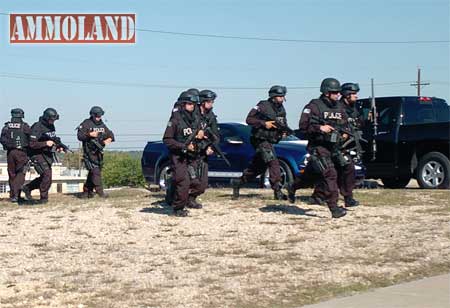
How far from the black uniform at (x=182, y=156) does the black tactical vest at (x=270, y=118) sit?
1.35 meters

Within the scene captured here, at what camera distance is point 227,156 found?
17172mm

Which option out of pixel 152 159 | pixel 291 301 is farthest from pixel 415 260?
pixel 152 159

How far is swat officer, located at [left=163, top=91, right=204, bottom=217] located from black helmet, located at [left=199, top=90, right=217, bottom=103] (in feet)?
2.83

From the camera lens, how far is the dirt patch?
24.8 feet

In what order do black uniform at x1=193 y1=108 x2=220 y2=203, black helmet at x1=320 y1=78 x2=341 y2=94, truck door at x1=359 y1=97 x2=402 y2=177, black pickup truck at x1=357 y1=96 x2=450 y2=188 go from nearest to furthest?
black helmet at x1=320 y1=78 x2=341 y2=94, black uniform at x1=193 y1=108 x2=220 y2=203, black pickup truck at x1=357 y1=96 x2=450 y2=188, truck door at x1=359 y1=97 x2=402 y2=177

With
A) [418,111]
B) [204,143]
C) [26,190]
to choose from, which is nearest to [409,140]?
[418,111]

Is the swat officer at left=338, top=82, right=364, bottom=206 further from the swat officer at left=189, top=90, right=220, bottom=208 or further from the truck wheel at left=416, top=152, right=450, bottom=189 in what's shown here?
the truck wheel at left=416, top=152, right=450, bottom=189

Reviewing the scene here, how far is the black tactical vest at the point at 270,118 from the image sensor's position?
13.4 meters

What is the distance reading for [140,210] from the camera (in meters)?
13.2

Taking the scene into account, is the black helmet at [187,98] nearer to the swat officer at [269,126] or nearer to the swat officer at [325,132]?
the swat officer at [269,126]

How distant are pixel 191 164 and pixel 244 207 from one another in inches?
46.9

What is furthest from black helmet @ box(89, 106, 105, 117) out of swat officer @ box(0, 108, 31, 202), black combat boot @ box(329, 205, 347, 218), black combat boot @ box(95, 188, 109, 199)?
black combat boot @ box(329, 205, 347, 218)

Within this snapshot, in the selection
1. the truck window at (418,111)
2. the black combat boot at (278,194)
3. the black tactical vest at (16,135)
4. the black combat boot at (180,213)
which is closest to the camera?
the black combat boot at (180,213)

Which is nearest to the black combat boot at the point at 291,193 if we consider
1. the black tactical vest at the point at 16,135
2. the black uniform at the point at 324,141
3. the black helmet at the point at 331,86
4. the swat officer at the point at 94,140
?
the black uniform at the point at 324,141
